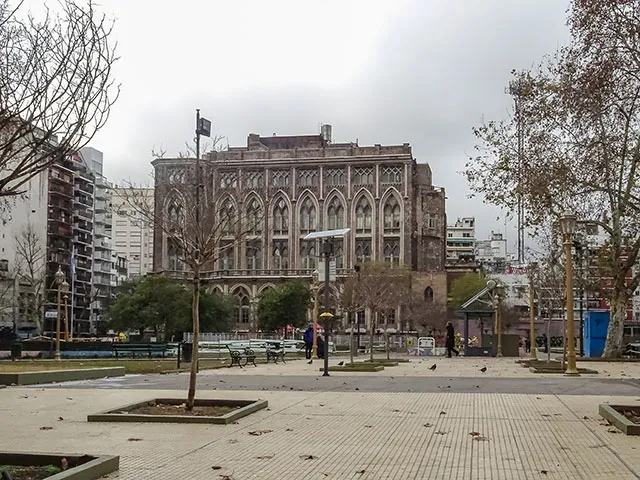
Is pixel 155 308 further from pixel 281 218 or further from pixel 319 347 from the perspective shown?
pixel 281 218

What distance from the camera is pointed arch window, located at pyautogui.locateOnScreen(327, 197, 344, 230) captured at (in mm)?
97500

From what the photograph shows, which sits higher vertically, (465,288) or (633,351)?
(465,288)

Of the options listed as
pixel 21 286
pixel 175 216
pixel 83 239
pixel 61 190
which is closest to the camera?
pixel 175 216

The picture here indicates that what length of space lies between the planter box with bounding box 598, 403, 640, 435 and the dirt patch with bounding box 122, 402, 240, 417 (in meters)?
5.32

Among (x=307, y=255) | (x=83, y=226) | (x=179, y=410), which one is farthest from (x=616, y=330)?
(x=83, y=226)

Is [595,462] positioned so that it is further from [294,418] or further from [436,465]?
[294,418]

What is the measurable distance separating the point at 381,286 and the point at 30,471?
5983cm

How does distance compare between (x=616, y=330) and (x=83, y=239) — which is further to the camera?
(x=83, y=239)

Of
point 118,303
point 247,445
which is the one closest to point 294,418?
point 247,445

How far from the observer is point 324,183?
321ft

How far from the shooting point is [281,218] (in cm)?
9844

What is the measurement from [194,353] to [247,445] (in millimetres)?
4060

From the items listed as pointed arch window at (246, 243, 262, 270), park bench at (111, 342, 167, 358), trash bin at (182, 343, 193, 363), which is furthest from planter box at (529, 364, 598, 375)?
pointed arch window at (246, 243, 262, 270)

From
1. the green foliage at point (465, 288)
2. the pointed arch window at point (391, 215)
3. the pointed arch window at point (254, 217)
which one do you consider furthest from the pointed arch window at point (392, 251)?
the pointed arch window at point (254, 217)
